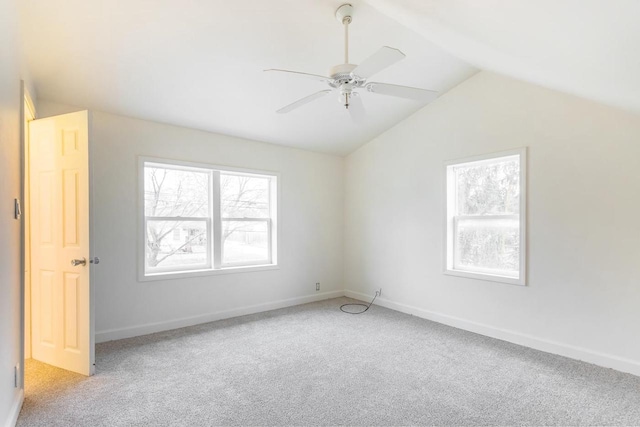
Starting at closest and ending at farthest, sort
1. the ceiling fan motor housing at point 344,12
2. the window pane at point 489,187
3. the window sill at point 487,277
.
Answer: the ceiling fan motor housing at point 344,12
the window sill at point 487,277
the window pane at point 489,187

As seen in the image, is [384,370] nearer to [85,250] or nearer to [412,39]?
[85,250]

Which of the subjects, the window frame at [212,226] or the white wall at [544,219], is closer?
the white wall at [544,219]

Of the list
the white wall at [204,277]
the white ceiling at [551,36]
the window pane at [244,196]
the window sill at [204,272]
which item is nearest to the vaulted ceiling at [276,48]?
the white ceiling at [551,36]

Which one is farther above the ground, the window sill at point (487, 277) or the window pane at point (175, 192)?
the window pane at point (175, 192)

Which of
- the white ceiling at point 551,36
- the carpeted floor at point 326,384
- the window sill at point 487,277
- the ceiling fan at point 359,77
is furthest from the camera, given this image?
the window sill at point 487,277

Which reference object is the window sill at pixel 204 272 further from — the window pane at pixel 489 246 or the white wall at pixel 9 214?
the window pane at pixel 489 246

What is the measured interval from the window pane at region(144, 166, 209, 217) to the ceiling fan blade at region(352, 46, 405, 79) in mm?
2692

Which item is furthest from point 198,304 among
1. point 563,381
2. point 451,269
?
point 563,381

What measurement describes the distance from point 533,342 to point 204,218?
3840mm

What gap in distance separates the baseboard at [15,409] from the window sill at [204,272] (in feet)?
4.82

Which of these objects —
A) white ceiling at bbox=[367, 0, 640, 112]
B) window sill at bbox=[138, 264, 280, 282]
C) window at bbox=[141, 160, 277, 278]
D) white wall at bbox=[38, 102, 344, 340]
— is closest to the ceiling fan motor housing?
white ceiling at bbox=[367, 0, 640, 112]

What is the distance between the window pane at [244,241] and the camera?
4.43 meters

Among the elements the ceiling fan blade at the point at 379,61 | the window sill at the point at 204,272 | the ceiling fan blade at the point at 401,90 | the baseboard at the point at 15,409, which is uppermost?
the ceiling fan blade at the point at 379,61

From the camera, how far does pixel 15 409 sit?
6.83 ft
